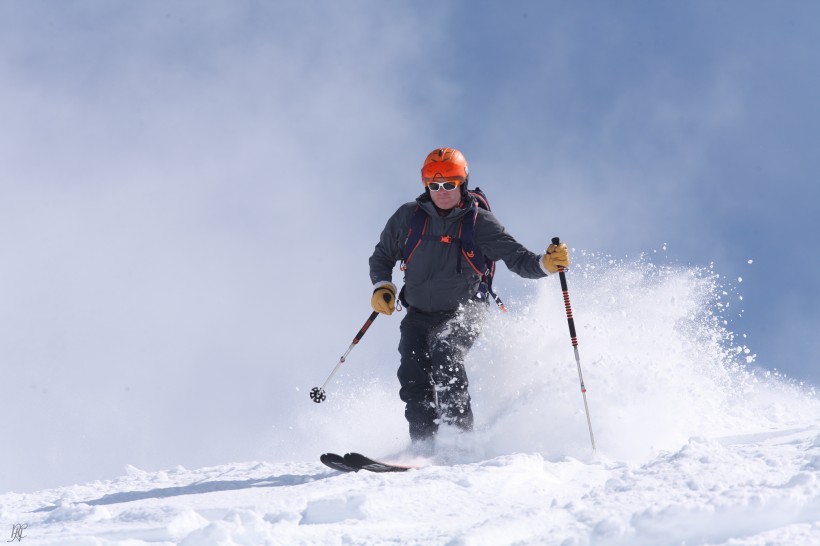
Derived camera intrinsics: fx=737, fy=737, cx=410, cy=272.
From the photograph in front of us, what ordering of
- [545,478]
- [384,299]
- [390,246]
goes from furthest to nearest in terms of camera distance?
1. [390,246]
2. [384,299]
3. [545,478]

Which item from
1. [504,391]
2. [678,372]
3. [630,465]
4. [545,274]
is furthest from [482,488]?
[678,372]

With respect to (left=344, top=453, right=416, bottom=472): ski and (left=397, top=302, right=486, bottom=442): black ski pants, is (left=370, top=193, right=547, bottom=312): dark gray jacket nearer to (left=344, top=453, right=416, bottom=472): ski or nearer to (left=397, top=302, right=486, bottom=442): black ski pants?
(left=397, top=302, right=486, bottom=442): black ski pants

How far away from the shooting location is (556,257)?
6.67 m

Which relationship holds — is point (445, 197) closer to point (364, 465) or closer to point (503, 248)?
point (503, 248)

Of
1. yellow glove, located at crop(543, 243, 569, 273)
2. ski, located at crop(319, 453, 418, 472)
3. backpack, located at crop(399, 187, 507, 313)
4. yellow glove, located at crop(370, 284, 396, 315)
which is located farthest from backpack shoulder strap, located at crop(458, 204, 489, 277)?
ski, located at crop(319, 453, 418, 472)

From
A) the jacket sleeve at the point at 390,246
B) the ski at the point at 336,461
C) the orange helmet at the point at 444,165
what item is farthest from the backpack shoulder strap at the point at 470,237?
the ski at the point at 336,461

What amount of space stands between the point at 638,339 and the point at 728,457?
3.80 metres

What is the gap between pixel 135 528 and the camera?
4438mm

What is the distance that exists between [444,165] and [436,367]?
6.31ft

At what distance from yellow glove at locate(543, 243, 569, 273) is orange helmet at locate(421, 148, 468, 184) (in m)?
1.14

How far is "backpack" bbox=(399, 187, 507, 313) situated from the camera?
7105 mm

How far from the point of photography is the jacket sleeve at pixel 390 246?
748 cm

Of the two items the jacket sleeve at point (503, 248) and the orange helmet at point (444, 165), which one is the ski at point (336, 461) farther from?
the orange helmet at point (444, 165)

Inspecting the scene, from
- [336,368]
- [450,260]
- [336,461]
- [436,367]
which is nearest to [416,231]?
[450,260]
